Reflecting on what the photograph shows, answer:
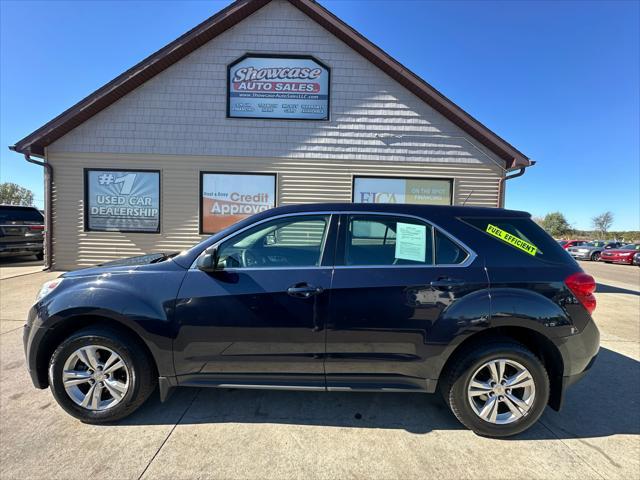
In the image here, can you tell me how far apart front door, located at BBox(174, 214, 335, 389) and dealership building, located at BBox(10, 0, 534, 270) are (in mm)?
5684

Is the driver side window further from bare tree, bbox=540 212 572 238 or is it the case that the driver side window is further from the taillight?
bare tree, bbox=540 212 572 238

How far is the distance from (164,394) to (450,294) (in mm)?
2301

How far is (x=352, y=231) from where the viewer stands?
2512mm

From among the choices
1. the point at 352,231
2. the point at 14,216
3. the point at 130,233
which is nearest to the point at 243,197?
the point at 130,233

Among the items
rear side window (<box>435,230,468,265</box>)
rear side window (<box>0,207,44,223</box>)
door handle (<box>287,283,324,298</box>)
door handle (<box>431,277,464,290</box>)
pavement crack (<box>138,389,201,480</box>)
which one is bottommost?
pavement crack (<box>138,389,201,480</box>)

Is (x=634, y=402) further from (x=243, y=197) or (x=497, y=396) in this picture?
(x=243, y=197)

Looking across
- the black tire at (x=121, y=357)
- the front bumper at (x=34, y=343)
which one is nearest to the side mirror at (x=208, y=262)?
the black tire at (x=121, y=357)

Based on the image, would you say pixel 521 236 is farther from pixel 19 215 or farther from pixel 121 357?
pixel 19 215

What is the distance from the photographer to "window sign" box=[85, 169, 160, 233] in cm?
790

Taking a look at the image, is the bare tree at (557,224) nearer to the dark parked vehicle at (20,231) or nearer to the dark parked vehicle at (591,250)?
the dark parked vehicle at (591,250)

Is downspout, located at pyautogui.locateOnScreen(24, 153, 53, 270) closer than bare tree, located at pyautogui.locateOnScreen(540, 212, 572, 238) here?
Yes

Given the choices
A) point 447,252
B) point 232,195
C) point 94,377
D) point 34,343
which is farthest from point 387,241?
point 232,195

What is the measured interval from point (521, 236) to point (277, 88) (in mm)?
7082

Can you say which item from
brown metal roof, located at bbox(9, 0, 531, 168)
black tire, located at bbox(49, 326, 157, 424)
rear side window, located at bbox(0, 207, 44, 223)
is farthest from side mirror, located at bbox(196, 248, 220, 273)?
rear side window, located at bbox(0, 207, 44, 223)
